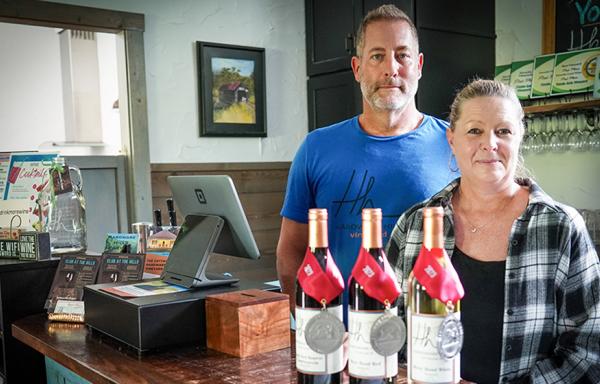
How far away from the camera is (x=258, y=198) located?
4305mm

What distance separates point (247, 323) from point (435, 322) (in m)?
0.65

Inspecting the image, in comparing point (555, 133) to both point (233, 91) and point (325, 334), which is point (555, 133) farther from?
point (325, 334)

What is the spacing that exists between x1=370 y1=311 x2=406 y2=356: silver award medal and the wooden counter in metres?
0.32

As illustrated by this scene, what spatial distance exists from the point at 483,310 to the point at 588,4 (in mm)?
2549

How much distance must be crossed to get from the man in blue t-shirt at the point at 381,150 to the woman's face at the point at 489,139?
1.13ft

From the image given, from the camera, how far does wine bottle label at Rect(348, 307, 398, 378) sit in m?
0.98

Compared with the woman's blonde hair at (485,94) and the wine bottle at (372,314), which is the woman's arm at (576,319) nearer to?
the woman's blonde hair at (485,94)

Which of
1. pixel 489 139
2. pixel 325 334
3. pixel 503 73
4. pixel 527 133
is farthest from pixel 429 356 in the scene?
pixel 503 73

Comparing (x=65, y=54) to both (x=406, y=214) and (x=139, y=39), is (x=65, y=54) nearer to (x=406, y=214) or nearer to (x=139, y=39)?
(x=139, y=39)

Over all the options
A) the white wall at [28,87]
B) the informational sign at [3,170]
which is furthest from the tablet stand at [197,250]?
the white wall at [28,87]

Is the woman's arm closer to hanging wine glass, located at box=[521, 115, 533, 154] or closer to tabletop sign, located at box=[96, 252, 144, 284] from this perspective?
tabletop sign, located at box=[96, 252, 144, 284]

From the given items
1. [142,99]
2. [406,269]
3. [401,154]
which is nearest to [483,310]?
[406,269]

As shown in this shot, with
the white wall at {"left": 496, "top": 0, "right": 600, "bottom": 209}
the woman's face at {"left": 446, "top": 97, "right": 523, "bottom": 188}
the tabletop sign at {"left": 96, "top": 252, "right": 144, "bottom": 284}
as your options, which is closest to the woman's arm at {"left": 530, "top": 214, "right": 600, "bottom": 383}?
the woman's face at {"left": 446, "top": 97, "right": 523, "bottom": 188}

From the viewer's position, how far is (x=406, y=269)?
163cm
